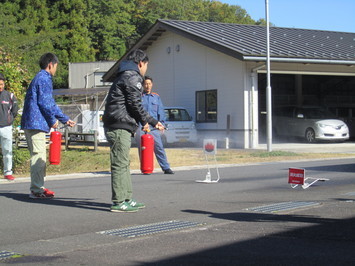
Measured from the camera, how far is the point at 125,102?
7.22 metres

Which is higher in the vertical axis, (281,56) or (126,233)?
(281,56)

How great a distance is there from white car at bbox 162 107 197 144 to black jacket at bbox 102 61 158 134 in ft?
52.2

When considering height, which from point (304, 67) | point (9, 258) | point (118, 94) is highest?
point (304, 67)

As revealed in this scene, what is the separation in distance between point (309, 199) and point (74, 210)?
11.1 ft

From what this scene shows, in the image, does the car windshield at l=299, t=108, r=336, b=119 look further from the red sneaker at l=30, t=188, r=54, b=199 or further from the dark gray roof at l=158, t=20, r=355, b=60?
the red sneaker at l=30, t=188, r=54, b=199

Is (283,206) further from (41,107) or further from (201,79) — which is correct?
(201,79)

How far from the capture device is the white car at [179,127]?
23.4 metres

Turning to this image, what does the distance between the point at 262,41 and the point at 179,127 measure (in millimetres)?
5067

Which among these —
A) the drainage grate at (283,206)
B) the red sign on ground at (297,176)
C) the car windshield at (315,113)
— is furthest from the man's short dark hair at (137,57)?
the car windshield at (315,113)

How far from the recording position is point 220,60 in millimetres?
23953

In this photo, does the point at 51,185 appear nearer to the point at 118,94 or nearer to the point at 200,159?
the point at 118,94

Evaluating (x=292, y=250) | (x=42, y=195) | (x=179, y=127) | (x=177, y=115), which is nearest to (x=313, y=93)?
(x=177, y=115)

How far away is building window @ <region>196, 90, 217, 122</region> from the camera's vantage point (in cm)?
2434

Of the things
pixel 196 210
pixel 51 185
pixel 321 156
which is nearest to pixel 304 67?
pixel 321 156
